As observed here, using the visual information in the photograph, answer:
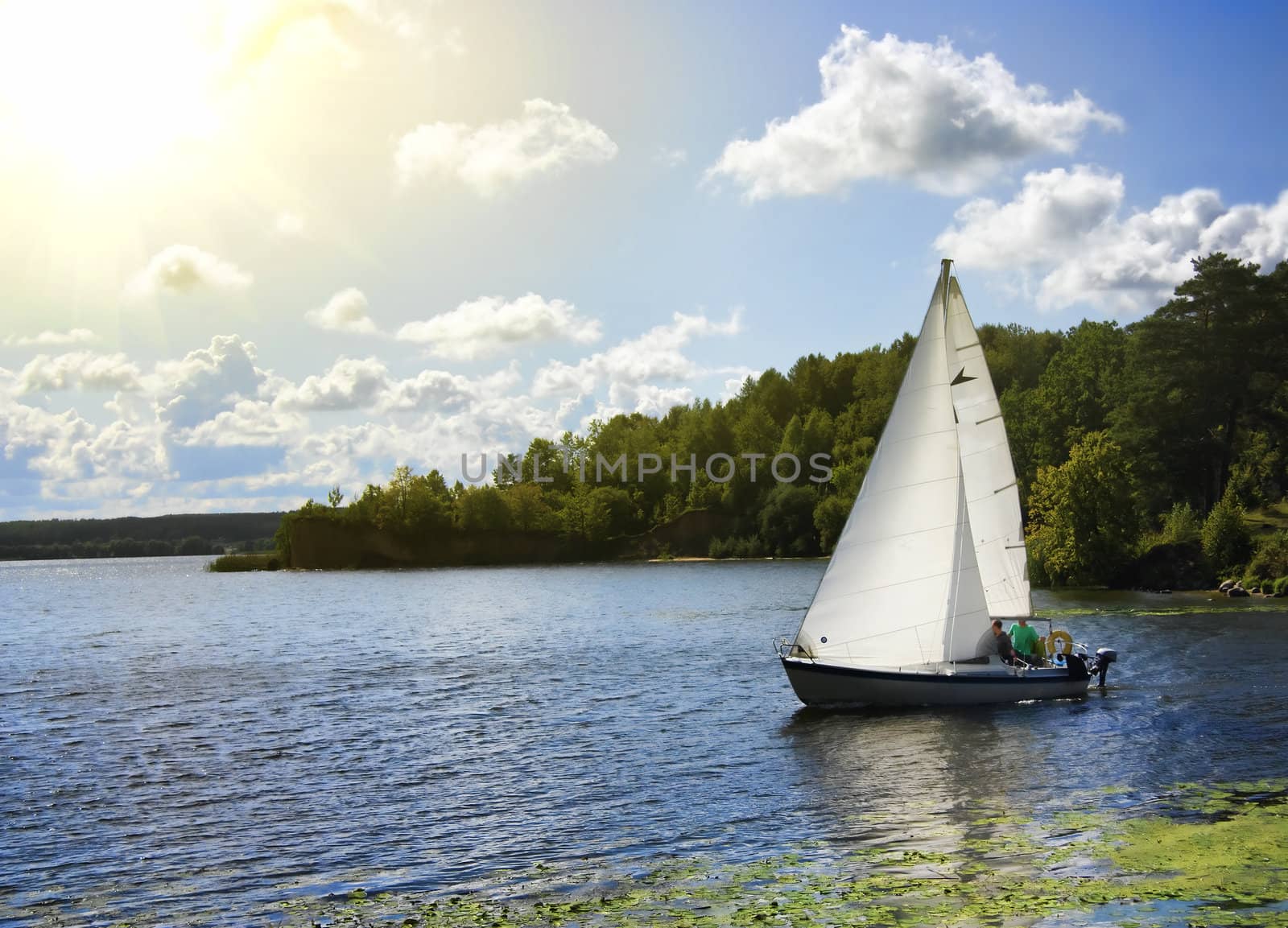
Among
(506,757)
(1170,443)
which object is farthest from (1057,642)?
(1170,443)

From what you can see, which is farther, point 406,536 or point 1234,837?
A: point 406,536

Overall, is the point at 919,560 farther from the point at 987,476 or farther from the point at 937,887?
the point at 937,887

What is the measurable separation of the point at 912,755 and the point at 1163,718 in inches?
338

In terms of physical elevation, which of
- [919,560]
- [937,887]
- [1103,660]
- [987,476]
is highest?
[987,476]

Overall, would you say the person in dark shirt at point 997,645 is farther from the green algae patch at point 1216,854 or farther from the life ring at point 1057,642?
the green algae patch at point 1216,854

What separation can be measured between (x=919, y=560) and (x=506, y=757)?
1272 cm

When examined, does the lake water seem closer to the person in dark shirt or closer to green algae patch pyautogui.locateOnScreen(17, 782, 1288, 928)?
green algae patch pyautogui.locateOnScreen(17, 782, 1288, 928)

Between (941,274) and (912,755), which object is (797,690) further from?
(941,274)

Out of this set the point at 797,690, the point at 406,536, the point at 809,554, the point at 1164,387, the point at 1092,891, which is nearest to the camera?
the point at 1092,891

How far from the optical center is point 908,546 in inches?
1297

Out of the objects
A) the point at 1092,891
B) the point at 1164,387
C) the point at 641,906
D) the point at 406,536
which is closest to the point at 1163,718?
the point at 1092,891

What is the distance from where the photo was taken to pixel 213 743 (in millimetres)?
31844

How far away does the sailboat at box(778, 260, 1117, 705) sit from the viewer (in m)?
32.8

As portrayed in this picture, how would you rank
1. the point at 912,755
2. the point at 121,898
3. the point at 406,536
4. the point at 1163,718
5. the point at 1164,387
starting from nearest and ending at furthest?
the point at 121,898 < the point at 912,755 < the point at 1163,718 < the point at 1164,387 < the point at 406,536
